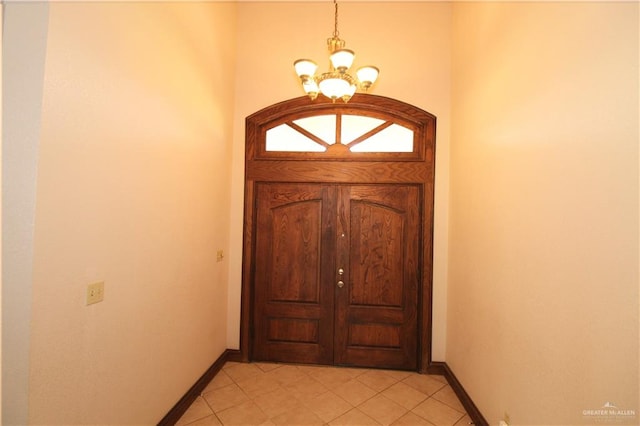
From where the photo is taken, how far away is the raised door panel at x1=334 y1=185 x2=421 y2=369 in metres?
2.91

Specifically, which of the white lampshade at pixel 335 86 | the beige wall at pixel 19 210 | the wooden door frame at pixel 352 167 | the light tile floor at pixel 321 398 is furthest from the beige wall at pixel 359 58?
the beige wall at pixel 19 210

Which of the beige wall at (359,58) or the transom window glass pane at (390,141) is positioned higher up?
the beige wall at (359,58)

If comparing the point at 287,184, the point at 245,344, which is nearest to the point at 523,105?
the point at 287,184

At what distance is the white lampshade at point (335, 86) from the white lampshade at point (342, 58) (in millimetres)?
77

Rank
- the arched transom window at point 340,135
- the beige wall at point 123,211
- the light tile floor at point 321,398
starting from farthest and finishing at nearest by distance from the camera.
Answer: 1. the arched transom window at point 340,135
2. the light tile floor at point 321,398
3. the beige wall at point 123,211

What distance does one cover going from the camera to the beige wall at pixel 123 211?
1.18 metres

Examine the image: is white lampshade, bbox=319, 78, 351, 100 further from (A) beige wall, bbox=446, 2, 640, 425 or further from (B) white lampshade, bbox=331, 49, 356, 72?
(A) beige wall, bbox=446, 2, 640, 425

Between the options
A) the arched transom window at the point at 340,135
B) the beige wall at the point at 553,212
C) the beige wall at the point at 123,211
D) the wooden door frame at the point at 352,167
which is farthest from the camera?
the arched transom window at the point at 340,135

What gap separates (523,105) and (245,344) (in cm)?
318

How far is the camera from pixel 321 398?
7.81ft

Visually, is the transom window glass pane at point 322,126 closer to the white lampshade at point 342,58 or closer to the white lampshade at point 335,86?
the white lampshade at point 335,86

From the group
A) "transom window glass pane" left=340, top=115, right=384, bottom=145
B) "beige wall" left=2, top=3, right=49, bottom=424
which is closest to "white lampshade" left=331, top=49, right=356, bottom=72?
"transom window glass pane" left=340, top=115, right=384, bottom=145

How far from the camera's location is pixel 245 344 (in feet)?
9.80

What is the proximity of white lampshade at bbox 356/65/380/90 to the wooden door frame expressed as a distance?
0.99 m
